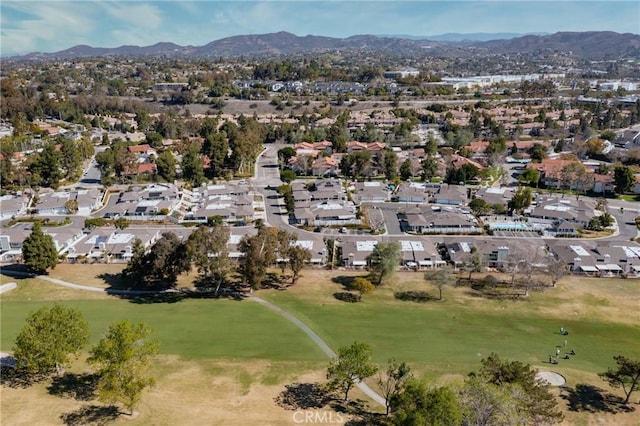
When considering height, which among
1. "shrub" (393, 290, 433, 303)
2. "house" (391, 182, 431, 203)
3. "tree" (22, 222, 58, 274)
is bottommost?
"shrub" (393, 290, 433, 303)

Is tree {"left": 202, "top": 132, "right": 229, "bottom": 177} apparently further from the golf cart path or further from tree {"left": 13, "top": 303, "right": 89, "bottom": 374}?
tree {"left": 13, "top": 303, "right": 89, "bottom": 374}

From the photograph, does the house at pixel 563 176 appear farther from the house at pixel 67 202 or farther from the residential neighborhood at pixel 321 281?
the house at pixel 67 202

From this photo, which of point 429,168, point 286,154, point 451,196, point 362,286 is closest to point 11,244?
point 362,286

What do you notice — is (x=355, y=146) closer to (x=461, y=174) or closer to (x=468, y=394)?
(x=461, y=174)

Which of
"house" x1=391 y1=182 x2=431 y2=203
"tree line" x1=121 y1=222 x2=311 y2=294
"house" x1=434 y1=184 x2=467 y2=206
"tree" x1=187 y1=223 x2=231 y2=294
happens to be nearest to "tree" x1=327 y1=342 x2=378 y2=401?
"tree line" x1=121 y1=222 x2=311 y2=294

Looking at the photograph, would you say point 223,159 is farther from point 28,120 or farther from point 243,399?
point 28,120

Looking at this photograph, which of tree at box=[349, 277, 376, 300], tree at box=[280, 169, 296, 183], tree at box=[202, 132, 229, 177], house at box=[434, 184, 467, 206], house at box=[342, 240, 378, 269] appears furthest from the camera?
tree at box=[202, 132, 229, 177]

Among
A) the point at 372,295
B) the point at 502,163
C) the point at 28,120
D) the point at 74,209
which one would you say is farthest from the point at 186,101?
the point at 372,295

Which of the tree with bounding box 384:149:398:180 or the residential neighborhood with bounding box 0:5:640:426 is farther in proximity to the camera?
the tree with bounding box 384:149:398:180
